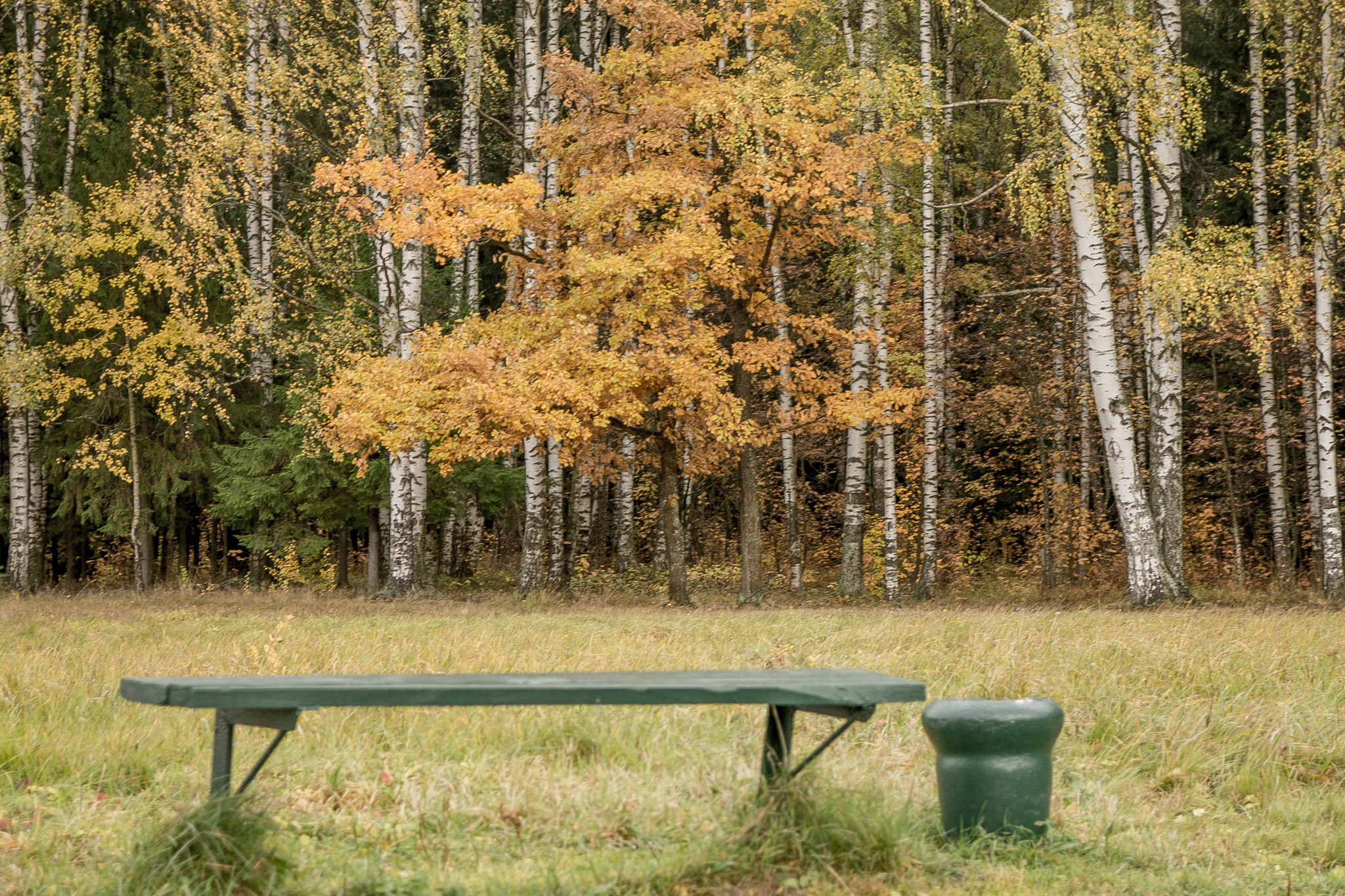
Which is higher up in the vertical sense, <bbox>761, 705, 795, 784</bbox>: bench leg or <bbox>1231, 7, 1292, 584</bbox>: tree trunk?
<bbox>1231, 7, 1292, 584</bbox>: tree trunk

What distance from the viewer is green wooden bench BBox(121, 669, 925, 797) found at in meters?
3.61

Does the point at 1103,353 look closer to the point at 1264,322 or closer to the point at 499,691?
the point at 1264,322

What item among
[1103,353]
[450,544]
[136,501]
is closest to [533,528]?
[450,544]

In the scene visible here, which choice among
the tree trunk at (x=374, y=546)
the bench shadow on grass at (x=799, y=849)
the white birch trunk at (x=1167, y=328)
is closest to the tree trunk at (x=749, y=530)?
the white birch trunk at (x=1167, y=328)

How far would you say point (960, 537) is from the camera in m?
23.5

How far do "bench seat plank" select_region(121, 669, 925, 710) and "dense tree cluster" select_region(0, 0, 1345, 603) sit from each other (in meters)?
10.2

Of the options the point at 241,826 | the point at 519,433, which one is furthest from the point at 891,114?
the point at 241,826

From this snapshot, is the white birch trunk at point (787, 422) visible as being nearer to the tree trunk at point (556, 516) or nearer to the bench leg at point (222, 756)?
the tree trunk at point (556, 516)

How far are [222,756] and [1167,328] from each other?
11.7m

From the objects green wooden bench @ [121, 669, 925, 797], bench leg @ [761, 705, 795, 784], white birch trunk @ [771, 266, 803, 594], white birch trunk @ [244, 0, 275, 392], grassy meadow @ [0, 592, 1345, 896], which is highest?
white birch trunk @ [244, 0, 275, 392]

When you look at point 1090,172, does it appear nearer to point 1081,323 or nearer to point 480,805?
point 1081,323

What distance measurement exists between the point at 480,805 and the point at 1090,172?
38.0ft

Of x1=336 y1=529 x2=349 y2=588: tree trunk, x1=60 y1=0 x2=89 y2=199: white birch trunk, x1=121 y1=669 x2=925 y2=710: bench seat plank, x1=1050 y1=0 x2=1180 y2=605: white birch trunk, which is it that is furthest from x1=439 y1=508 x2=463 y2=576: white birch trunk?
x1=121 y1=669 x2=925 y2=710: bench seat plank

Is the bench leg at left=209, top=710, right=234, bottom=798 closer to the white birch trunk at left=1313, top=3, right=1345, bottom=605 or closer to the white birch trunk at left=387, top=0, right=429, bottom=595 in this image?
the white birch trunk at left=387, top=0, right=429, bottom=595
